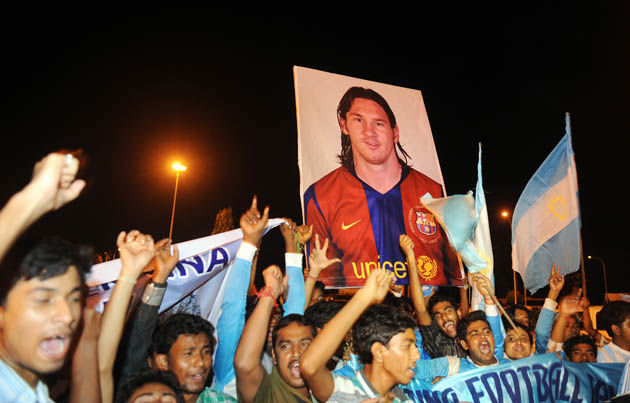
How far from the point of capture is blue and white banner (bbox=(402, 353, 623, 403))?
3.44 meters

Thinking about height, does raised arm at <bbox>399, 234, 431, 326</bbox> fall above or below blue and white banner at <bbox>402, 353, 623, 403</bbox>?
above

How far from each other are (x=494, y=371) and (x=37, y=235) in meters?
3.52

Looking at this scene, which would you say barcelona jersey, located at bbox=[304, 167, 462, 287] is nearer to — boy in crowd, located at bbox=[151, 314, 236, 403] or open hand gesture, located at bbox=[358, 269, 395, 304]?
boy in crowd, located at bbox=[151, 314, 236, 403]

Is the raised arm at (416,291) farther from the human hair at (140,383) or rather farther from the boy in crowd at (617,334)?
the human hair at (140,383)

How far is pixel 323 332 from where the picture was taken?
2260mm

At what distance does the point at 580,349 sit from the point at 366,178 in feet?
11.0

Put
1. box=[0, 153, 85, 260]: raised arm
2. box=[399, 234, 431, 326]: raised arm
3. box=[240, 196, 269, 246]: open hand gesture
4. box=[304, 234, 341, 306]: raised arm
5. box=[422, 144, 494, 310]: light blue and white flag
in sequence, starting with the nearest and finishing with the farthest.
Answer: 1. box=[0, 153, 85, 260]: raised arm
2. box=[240, 196, 269, 246]: open hand gesture
3. box=[304, 234, 341, 306]: raised arm
4. box=[399, 234, 431, 326]: raised arm
5. box=[422, 144, 494, 310]: light blue and white flag

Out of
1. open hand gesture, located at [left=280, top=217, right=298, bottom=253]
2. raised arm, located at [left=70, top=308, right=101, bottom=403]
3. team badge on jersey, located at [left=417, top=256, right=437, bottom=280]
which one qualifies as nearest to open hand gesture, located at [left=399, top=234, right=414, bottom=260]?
open hand gesture, located at [left=280, top=217, right=298, bottom=253]

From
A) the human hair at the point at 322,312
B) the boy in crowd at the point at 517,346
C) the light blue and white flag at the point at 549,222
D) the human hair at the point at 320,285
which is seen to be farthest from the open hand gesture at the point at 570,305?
the human hair at the point at 320,285

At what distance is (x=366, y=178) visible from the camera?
616cm

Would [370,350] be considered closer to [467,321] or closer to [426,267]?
[467,321]

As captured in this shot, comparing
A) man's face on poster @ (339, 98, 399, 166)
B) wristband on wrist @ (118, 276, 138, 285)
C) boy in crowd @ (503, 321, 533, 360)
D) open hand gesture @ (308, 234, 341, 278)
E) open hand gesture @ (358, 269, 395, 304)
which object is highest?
man's face on poster @ (339, 98, 399, 166)

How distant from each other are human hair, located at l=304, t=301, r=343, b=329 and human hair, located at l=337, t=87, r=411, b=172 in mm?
2610

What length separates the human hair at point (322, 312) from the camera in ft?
12.3
